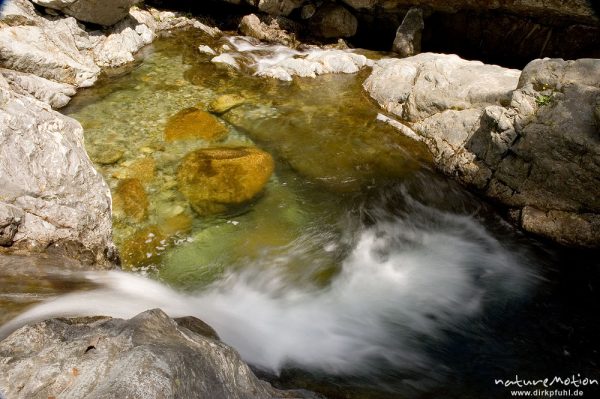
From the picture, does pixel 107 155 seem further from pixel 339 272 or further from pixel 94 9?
pixel 94 9

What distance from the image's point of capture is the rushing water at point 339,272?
4.12 meters

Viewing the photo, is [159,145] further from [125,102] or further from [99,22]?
[99,22]

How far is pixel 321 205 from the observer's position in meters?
6.61

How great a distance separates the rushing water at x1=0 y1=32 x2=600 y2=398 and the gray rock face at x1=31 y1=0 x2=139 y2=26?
2991 mm

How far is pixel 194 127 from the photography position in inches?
320

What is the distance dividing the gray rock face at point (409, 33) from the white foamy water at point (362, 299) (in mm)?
7216

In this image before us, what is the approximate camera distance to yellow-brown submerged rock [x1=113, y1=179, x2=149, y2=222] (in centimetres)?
601

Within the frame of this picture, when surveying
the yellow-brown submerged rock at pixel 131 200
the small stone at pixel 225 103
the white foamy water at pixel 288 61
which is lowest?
the yellow-brown submerged rock at pixel 131 200

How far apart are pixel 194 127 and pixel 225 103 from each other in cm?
132

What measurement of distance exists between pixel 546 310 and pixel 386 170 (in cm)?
342

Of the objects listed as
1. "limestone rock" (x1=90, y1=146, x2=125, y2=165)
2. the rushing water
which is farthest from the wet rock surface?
"limestone rock" (x1=90, y1=146, x2=125, y2=165)

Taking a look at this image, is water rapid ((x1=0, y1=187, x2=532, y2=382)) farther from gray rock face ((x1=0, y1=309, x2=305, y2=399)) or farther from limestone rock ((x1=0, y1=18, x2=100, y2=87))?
limestone rock ((x1=0, y1=18, x2=100, y2=87))

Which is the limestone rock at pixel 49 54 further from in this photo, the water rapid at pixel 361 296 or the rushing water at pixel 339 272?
the water rapid at pixel 361 296

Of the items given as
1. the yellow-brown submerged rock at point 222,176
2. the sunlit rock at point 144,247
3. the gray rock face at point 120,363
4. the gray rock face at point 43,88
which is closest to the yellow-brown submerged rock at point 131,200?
the sunlit rock at point 144,247
